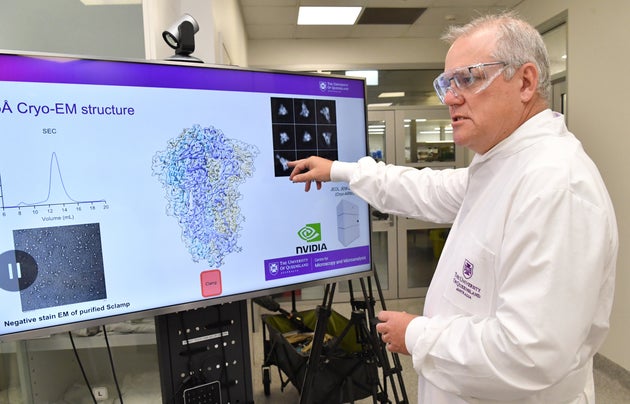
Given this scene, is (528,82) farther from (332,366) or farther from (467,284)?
(332,366)

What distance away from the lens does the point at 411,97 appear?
4594 mm

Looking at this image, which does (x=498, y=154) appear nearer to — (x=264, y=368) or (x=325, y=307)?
(x=325, y=307)

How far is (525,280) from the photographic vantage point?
2.72 feet

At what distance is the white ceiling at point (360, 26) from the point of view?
3.49 meters

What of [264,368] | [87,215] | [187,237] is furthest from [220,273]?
[264,368]

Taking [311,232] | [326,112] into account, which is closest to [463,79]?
[326,112]

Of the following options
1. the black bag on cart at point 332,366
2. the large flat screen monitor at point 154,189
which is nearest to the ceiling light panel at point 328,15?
the large flat screen monitor at point 154,189

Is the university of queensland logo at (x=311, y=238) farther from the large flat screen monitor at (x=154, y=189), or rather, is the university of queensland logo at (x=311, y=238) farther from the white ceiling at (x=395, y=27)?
the white ceiling at (x=395, y=27)

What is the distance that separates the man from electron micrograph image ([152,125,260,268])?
0.55m

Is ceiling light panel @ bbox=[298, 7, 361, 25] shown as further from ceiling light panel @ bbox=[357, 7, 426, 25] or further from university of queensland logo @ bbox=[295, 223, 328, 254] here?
university of queensland logo @ bbox=[295, 223, 328, 254]

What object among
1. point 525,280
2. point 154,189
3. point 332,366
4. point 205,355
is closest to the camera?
point 525,280

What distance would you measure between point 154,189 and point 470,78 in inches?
34.4

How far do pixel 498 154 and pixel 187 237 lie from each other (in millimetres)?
881

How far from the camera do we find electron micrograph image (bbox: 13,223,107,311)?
1010 millimetres
